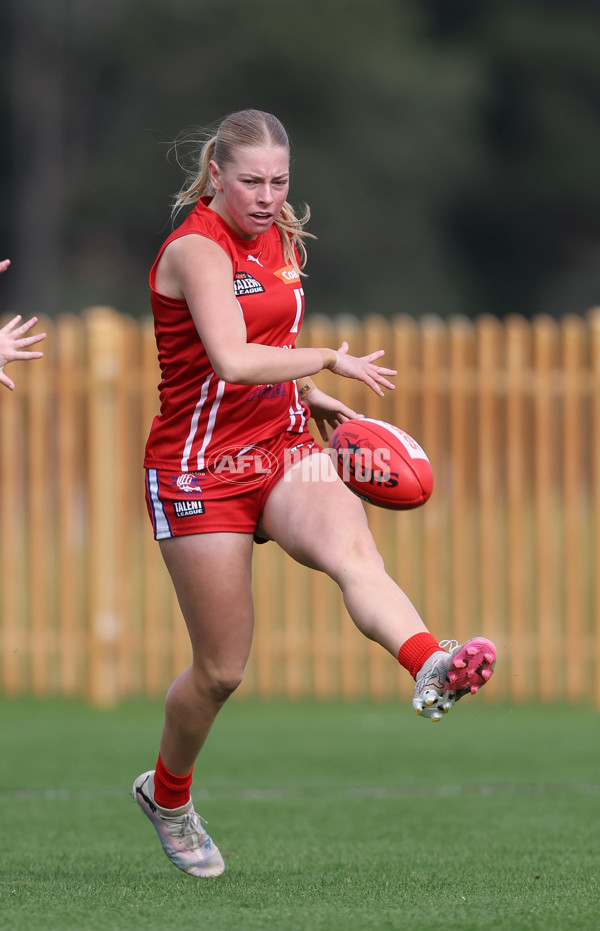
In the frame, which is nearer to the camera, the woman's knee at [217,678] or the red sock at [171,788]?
the woman's knee at [217,678]

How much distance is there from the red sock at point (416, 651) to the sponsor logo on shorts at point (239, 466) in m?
0.81

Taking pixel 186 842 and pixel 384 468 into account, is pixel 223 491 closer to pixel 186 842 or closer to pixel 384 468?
pixel 384 468

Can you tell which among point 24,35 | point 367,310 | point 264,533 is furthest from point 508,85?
point 264,533

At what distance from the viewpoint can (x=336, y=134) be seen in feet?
100

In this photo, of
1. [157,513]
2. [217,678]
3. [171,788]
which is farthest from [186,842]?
[157,513]

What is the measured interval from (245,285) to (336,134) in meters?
26.7

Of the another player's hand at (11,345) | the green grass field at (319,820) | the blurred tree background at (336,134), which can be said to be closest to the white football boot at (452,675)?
the green grass field at (319,820)

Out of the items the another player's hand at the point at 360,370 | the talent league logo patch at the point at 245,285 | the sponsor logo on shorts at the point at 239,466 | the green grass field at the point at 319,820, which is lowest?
the green grass field at the point at 319,820

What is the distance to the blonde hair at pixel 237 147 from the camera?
4605mm

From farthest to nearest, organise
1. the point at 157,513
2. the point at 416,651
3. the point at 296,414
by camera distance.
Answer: the point at 296,414 → the point at 157,513 → the point at 416,651

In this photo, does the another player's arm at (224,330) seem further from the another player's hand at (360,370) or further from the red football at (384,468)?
the red football at (384,468)

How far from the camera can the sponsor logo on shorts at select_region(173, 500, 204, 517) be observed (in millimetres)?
4648

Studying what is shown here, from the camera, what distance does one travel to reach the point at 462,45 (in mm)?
32562

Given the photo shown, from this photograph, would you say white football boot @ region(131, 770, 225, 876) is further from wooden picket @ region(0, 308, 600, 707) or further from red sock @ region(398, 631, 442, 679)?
wooden picket @ region(0, 308, 600, 707)
